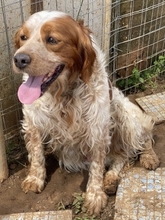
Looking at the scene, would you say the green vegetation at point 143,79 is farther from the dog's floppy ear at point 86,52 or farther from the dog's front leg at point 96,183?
the dog's floppy ear at point 86,52

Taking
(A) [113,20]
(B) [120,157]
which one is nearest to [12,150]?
(B) [120,157]

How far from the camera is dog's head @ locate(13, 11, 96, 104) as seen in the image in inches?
115

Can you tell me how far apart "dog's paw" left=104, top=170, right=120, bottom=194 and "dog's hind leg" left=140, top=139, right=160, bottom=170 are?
0.29 m

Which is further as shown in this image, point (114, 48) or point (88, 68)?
point (114, 48)

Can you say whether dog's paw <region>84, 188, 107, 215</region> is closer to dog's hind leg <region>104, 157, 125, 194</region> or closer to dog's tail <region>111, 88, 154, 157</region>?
dog's hind leg <region>104, 157, 125, 194</region>

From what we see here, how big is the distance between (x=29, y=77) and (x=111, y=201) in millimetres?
1316

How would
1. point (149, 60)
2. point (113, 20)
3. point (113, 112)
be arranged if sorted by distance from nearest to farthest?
1. point (113, 112)
2. point (113, 20)
3. point (149, 60)

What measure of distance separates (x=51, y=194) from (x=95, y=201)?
43 centimetres

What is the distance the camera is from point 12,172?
400 centimetres

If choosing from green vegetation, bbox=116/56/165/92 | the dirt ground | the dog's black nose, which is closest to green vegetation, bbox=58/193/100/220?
the dirt ground

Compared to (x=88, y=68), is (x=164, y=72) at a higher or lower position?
lower

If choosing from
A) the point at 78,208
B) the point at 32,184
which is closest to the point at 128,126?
the point at 78,208

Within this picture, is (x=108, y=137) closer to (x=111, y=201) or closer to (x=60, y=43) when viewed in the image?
(x=111, y=201)

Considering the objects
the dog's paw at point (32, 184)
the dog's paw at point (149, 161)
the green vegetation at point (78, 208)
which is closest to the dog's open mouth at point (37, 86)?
the dog's paw at point (32, 184)
